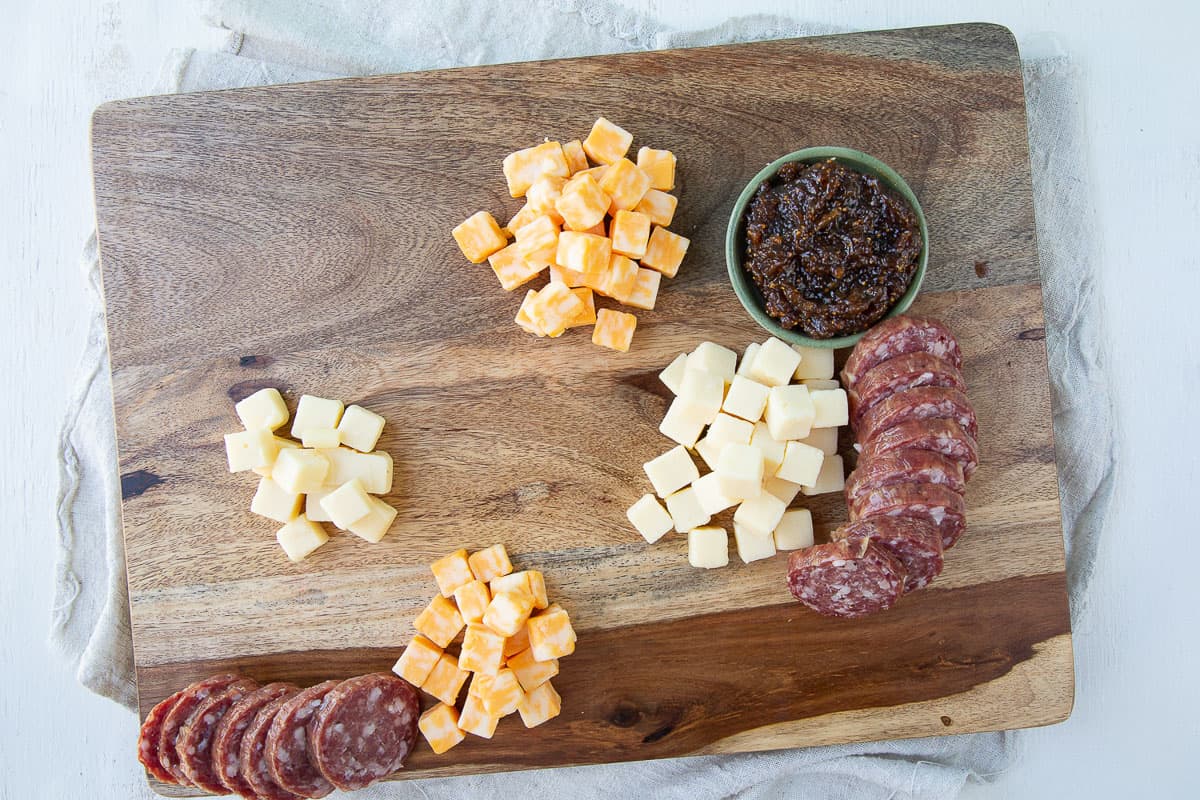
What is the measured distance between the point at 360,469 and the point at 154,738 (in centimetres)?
99

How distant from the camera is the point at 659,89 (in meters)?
2.61

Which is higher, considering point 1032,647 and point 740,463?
point 740,463

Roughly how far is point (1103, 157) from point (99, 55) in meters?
3.47

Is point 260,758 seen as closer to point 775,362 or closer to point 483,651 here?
point 483,651

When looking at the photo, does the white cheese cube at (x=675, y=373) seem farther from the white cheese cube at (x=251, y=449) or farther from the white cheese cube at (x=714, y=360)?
the white cheese cube at (x=251, y=449)

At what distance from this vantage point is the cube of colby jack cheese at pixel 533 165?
99.1 inches

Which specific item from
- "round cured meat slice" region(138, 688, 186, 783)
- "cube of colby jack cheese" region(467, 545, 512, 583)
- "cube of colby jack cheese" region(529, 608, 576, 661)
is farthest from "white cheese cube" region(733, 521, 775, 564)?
"round cured meat slice" region(138, 688, 186, 783)

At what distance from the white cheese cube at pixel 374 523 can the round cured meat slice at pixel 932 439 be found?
1.45 metres

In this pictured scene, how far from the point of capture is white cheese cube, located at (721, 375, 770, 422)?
8.21ft

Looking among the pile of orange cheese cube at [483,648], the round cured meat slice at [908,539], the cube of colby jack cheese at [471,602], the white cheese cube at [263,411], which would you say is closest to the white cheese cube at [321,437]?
the white cheese cube at [263,411]

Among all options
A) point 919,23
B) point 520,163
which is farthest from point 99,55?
point 919,23

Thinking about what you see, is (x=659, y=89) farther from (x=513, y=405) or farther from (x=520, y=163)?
(x=513, y=405)

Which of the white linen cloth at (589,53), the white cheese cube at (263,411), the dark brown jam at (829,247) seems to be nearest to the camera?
the dark brown jam at (829,247)

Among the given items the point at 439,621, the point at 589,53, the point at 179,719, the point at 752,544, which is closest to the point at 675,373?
the point at 752,544
